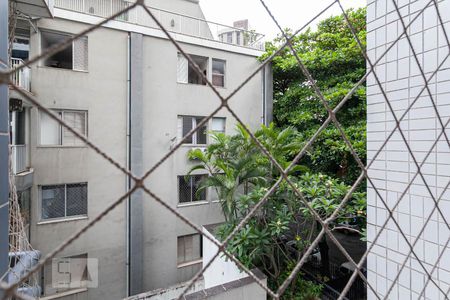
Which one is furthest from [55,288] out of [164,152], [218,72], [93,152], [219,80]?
[218,72]

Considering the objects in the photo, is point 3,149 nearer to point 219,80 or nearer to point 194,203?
point 194,203

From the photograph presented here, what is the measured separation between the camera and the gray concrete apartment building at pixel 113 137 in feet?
14.1

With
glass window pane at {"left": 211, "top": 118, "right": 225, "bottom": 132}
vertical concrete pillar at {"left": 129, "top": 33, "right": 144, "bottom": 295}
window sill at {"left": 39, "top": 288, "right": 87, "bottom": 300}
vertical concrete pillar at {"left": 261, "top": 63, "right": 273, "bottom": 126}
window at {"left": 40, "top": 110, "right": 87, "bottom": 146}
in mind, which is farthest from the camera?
vertical concrete pillar at {"left": 261, "top": 63, "right": 273, "bottom": 126}

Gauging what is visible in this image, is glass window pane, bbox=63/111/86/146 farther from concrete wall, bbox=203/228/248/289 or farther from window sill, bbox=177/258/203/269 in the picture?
window sill, bbox=177/258/203/269

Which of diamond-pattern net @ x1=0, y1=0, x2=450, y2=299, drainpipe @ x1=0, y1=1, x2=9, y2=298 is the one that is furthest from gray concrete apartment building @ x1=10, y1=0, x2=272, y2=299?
diamond-pattern net @ x1=0, y1=0, x2=450, y2=299

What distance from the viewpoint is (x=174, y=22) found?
5633mm

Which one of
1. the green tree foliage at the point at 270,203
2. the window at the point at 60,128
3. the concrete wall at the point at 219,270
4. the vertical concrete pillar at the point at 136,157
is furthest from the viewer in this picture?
the vertical concrete pillar at the point at 136,157

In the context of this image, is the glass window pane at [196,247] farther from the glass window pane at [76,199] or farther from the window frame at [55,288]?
the glass window pane at [76,199]

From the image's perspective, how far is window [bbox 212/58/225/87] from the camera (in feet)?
19.6

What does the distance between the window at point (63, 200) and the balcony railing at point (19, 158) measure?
1.75ft

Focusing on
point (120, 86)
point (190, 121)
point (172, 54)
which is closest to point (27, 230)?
point (120, 86)

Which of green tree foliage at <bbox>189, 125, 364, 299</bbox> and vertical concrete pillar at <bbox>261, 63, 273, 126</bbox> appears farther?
vertical concrete pillar at <bbox>261, 63, 273, 126</bbox>

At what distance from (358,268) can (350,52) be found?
493cm

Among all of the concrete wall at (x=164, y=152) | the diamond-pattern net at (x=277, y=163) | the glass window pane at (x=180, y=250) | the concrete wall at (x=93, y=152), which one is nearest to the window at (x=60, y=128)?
the concrete wall at (x=93, y=152)
